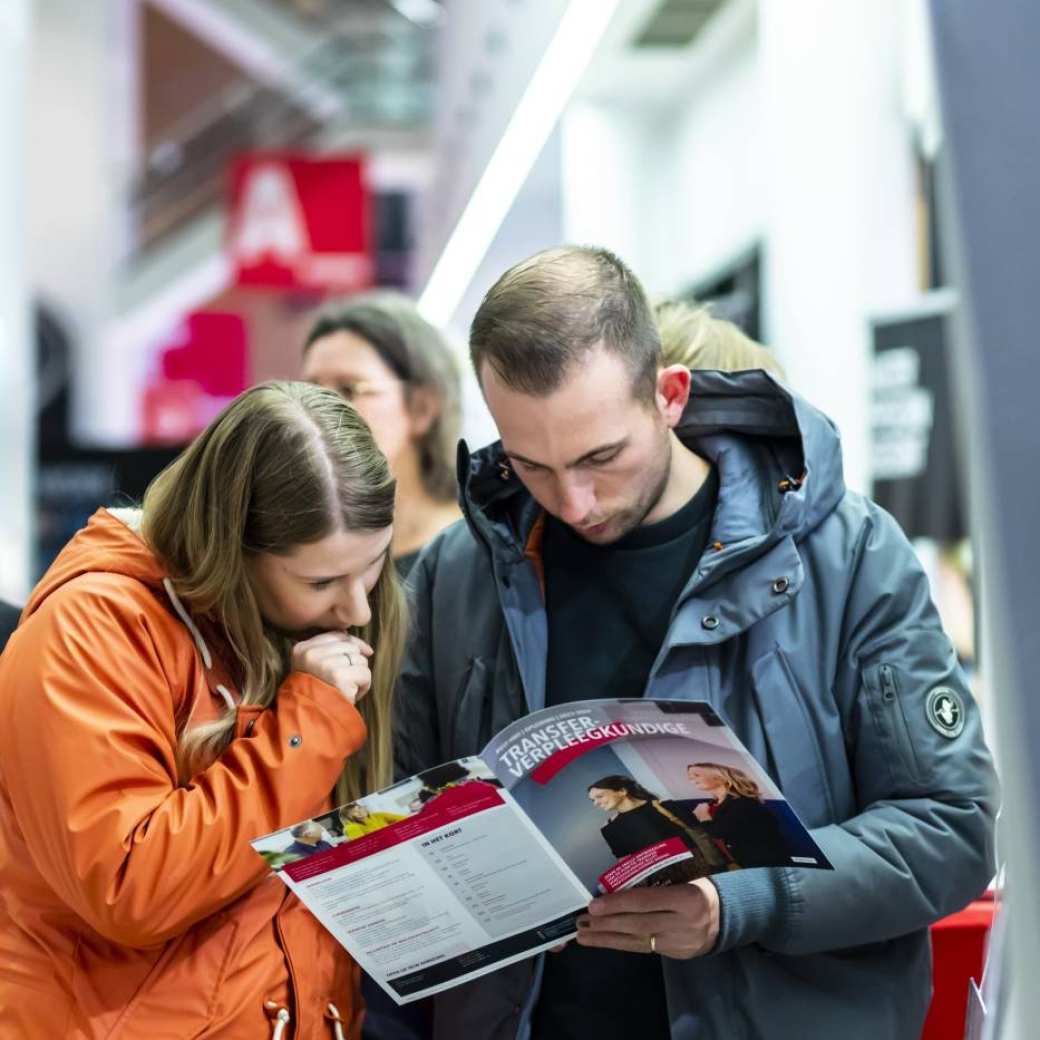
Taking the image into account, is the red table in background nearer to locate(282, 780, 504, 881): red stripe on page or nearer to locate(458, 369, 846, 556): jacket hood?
locate(458, 369, 846, 556): jacket hood

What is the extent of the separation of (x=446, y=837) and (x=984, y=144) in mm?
1093

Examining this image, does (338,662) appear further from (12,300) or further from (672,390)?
(12,300)

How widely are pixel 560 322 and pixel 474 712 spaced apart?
569 millimetres

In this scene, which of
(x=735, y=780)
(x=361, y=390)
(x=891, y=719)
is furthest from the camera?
(x=361, y=390)

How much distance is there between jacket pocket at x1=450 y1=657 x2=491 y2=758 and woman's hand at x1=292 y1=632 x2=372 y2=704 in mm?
197

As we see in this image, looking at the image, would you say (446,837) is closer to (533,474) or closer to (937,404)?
(533,474)

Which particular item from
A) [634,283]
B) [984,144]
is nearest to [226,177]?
[634,283]

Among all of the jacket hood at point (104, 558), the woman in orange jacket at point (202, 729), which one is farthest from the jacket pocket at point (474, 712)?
the jacket hood at point (104, 558)

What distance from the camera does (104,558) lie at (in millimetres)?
1980

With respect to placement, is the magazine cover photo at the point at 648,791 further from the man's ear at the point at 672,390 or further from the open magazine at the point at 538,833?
the man's ear at the point at 672,390

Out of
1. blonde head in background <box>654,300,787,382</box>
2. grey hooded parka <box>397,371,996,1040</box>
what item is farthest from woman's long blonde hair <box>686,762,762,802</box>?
blonde head in background <box>654,300,787,382</box>

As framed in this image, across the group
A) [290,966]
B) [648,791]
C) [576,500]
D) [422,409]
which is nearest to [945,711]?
[648,791]

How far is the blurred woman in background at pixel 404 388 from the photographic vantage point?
3.57m

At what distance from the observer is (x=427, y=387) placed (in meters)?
3.62
